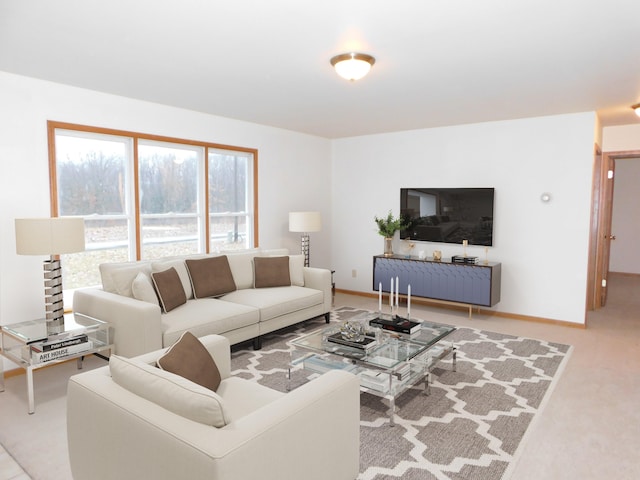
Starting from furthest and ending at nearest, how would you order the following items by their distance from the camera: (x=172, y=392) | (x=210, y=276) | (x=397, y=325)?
1. (x=210, y=276)
2. (x=397, y=325)
3. (x=172, y=392)

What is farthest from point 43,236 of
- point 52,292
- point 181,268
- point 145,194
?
point 145,194

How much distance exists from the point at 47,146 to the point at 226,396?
2.95 meters

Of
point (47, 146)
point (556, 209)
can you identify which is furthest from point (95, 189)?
point (556, 209)

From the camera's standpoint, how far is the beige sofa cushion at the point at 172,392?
1588mm

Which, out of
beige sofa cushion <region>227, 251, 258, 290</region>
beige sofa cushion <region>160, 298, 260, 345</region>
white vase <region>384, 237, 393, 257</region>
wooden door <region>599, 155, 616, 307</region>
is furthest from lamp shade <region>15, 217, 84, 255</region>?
wooden door <region>599, 155, 616, 307</region>

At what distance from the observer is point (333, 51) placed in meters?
3.04

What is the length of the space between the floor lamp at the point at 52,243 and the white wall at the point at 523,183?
4.40 m

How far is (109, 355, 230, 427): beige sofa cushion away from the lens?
1588 mm

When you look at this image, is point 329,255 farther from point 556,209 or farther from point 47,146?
point 47,146

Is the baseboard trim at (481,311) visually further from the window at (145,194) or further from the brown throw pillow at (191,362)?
the brown throw pillow at (191,362)

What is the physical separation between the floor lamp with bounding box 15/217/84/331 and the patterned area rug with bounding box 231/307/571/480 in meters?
1.52

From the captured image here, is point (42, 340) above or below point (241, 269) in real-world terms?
below

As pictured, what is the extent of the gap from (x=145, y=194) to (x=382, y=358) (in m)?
3.16

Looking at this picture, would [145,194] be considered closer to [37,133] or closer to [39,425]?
[37,133]
